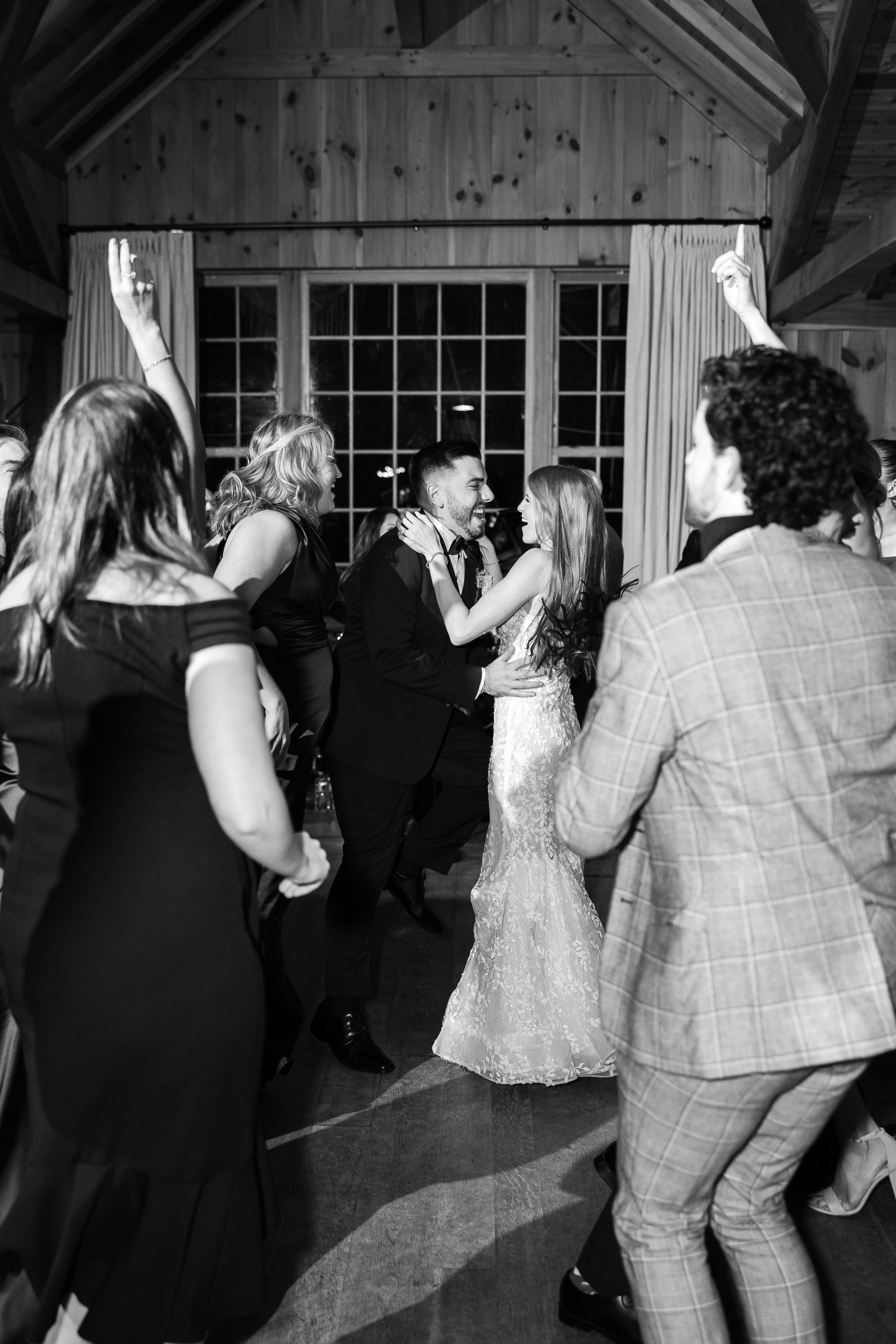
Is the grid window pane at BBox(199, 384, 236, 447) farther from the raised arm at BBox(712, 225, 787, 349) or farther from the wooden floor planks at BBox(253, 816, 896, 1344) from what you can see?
the raised arm at BBox(712, 225, 787, 349)

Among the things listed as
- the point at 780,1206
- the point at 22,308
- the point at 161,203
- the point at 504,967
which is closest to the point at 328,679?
the point at 504,967

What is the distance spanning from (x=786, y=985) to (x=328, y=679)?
1.95 metres

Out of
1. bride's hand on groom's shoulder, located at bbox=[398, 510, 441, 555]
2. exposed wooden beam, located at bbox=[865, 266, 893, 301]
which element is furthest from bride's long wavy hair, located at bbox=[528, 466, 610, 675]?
exposed wooden beam, located at bbox=[865, 266, 893, 301]

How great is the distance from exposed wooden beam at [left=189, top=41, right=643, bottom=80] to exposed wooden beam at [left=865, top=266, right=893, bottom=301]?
1983 mm

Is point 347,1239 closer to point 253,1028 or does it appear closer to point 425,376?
point 253,1028

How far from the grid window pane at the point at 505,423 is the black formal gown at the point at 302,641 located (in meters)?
4.77

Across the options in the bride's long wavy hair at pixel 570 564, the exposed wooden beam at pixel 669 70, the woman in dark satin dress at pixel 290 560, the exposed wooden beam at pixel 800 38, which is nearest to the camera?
the woman in dark satin dress at pixel 290 560

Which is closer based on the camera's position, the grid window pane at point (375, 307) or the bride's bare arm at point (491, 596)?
the bride's bare arm at point (491, 596)

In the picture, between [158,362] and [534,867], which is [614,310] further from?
[158,362]

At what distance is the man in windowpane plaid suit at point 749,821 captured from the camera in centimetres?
143

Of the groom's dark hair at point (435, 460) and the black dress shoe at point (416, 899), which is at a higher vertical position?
the groom's dark hair at point (435, 460)

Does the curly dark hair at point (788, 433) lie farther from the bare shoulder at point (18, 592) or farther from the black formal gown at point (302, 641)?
the black formal gown at point (302, 641)

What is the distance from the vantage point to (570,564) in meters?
3.06

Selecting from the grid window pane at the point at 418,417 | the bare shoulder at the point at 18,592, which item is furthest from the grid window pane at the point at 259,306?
the bare shoulder at the point at 18,592
